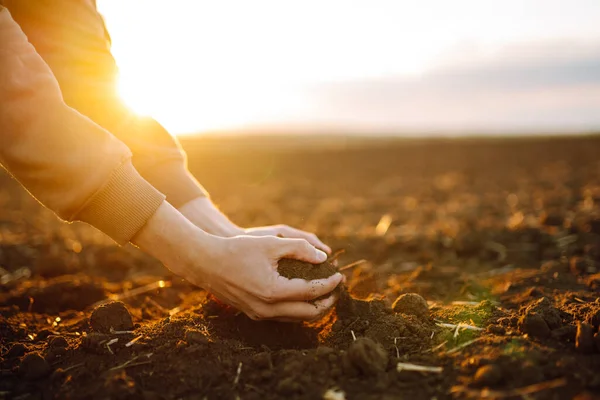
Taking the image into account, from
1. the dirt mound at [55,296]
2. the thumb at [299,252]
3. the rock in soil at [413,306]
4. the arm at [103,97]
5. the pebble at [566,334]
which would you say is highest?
the arm at [103,97]

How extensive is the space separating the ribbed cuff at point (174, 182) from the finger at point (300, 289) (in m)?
0.95

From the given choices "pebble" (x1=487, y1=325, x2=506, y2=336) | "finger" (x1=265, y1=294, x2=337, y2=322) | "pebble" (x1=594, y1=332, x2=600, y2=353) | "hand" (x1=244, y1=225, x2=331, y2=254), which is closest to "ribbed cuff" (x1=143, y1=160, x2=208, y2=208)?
"hand" (x1=244, y1=225, x2=331, y2=254)

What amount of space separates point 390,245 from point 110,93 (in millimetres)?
2561

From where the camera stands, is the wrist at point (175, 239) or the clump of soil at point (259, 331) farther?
the clump of soil at point (259, 331)

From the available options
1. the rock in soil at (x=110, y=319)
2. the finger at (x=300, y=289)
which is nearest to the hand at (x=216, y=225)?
the finger at (x=300, y=289)

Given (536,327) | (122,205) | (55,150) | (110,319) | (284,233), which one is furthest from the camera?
(284,233)

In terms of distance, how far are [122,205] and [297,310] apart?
2.75ft

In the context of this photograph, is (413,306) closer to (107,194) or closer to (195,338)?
(195,338)

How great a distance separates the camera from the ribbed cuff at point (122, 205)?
1.95 metres

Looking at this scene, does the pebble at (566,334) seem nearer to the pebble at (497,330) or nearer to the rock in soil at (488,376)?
the pebble at (497,330)

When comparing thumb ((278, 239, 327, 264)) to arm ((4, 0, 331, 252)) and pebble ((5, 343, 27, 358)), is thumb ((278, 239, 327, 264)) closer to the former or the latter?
arm ((4, 0, 331, 252))

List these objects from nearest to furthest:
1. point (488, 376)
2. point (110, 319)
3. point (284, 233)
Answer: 1. point (488, 376)
2. point (110, 319)
3. point (284, 233)

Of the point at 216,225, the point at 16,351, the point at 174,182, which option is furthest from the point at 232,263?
the point at 16,351

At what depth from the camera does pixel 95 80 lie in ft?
8.71
